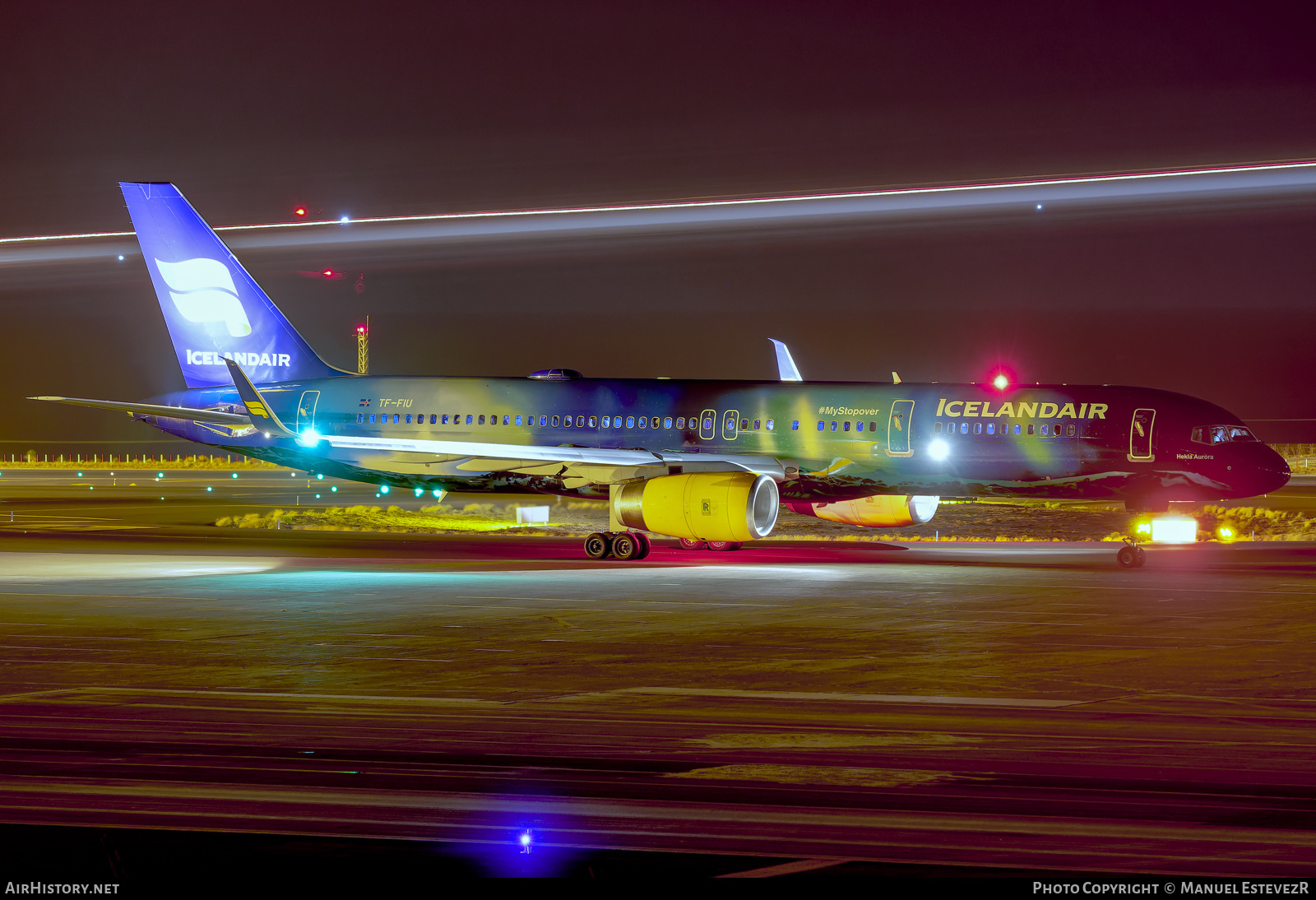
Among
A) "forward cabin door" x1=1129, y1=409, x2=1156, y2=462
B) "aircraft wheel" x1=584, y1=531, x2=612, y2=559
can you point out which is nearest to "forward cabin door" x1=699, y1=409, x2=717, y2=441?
"aircraft wheel" x1=584, y1=531, x2=612, y2=559

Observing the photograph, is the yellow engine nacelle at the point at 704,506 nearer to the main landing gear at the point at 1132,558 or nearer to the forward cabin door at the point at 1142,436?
the main landing gear at the point at 1132,558

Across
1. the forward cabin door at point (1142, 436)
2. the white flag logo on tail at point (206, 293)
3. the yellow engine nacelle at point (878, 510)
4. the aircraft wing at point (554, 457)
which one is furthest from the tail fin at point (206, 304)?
the forward cabin door at point (1142, 436)

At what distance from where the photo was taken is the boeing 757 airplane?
27.7 metres

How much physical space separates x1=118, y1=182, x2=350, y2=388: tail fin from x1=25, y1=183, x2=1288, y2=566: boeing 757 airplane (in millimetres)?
51

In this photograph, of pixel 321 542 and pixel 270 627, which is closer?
pixel 270 627

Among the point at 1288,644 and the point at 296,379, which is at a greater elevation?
the point at 296,379

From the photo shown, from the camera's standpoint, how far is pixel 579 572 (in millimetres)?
25422

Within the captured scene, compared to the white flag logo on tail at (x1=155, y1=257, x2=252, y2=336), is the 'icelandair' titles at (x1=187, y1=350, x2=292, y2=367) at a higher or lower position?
lower

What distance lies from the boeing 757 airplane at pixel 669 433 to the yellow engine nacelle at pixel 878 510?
0.05m

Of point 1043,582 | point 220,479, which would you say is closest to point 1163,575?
point 1043,582

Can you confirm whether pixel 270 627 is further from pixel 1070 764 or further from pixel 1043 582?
pixel 1043 582

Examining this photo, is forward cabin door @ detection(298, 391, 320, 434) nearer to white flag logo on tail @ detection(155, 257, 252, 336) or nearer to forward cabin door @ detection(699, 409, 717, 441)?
white flag logo on tail @ detection(155, 257, 252, 336)

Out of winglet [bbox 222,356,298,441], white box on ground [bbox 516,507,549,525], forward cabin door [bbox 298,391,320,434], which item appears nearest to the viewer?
winglet [bbox 222,356,298,441]

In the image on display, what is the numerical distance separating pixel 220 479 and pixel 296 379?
5138cm
